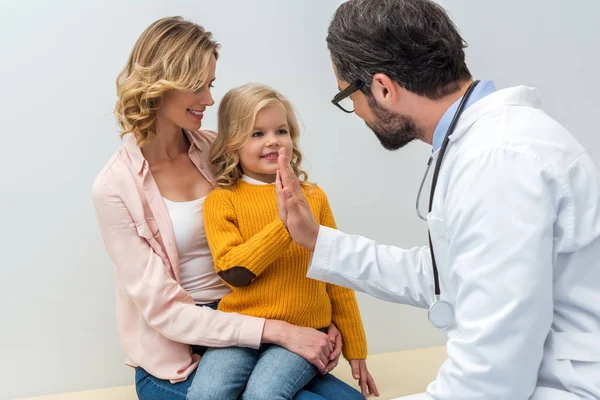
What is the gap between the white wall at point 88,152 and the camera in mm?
2328

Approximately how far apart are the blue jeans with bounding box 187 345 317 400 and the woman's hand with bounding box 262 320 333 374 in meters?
0.02

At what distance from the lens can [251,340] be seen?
184cm

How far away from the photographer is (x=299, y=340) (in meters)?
1.86

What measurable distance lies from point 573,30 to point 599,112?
41 centimetres

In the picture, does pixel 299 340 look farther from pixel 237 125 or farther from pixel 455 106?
pixel 455 106

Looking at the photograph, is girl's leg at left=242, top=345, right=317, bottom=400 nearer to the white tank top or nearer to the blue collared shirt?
the white tank top

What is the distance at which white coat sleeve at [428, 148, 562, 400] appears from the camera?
3.66ft

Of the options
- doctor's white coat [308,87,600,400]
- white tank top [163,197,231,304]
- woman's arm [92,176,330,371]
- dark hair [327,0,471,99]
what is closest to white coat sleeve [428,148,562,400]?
doctor's white coat [308,87,600,400]

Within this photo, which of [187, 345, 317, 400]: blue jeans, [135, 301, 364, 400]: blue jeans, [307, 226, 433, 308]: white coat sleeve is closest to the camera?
[307, 226, 433, 308]: white coat sleeve

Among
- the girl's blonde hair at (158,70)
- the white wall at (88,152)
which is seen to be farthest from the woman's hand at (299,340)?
the white wall at (88,152)

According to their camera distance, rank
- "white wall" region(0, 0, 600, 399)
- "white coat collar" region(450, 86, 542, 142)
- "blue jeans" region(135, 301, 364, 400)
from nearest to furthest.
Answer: "white coat collar" region(450, 86, 542, 142), "blue jeans" region(135, 301, 364, 400), "white wall" region(0, 0, 600, 399)

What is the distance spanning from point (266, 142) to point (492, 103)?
2.65 ft

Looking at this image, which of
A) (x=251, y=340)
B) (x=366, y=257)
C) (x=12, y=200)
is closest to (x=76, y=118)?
(x=12, y=200)

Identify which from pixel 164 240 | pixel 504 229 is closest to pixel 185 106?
pixel 164 240
